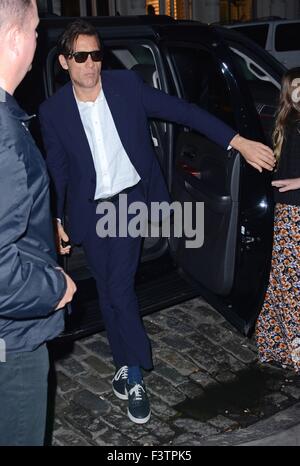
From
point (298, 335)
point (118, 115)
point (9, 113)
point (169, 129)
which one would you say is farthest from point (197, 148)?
point (9, 113)

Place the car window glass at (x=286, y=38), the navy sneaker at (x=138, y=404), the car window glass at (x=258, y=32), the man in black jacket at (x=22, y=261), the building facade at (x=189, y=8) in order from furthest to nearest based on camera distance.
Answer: the building facade at (x=189, y=8), the car window glass at (x=258, y=32), the car window glass at (x=286, y=38), the navy sneaker at (x=138, y=404), the man in black jacket at (x=22, y=261)

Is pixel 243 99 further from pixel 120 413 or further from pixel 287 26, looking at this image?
pixel 287 26

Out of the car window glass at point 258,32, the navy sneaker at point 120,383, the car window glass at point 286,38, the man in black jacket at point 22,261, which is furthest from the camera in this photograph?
the car window glass at point 258,32

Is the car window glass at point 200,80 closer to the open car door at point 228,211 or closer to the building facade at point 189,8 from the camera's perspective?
the open car door at point 228,211

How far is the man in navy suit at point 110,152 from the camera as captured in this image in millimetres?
3172

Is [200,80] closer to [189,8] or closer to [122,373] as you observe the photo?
[122,373]

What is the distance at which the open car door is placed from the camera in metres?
3.39

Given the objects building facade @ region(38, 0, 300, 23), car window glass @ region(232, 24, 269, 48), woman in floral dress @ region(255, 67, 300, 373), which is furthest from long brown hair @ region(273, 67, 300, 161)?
building facade @ region(38, 0, 300, 23)

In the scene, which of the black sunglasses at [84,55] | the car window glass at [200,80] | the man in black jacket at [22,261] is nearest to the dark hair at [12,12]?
the man in black jacket at [22,261]

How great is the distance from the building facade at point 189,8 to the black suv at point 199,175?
1286cm

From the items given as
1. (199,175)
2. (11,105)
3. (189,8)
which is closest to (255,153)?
(199,175)

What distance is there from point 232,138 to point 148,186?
56 centimetres

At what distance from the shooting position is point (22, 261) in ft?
6.39

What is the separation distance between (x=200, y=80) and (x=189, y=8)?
18921 mm
